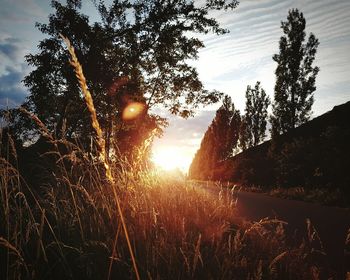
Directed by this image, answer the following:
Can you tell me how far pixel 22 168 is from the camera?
9.84 meters

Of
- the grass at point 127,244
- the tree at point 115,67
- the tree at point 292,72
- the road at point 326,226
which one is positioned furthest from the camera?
the tree at point 292,72

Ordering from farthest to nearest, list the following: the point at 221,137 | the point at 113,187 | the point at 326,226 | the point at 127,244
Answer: the point at 221,137 → the point at 326,226 → the point at 127,244 → the point at 113,187

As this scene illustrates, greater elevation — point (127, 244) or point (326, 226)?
point (127, 244)

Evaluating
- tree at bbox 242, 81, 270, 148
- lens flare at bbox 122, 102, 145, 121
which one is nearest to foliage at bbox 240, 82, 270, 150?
tree at bbox 242, 81, 270, 148

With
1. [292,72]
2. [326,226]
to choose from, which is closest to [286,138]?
[292,72]

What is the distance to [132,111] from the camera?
67.1ft

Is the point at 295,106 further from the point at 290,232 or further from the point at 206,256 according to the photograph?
the point at 206,256

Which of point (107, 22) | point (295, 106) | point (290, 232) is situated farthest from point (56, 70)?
point (295, 106)

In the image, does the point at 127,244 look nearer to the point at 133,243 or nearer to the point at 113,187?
the point at 133,243

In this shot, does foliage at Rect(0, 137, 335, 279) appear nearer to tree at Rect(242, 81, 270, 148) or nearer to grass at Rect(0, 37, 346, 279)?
grass at Rect(0, 37, 346, 279)

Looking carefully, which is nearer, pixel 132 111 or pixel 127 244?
pixel 127 244

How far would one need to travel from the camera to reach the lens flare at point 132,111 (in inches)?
740

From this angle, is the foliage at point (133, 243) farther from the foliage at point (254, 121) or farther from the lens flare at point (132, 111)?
the foliage at point (254, 121)

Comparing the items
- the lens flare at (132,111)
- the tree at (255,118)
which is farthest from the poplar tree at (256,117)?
the lens flare at (132,111)
